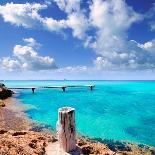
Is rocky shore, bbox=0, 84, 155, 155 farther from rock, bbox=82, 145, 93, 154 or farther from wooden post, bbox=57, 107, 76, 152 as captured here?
wooden post, bbox=57, 107, 76, 152

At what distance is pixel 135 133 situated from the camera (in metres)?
24.3

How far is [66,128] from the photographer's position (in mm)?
10961

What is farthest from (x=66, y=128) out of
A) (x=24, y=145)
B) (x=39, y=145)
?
(x=24, y=145)

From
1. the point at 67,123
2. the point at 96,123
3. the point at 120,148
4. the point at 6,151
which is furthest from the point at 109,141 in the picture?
the point at 6,151

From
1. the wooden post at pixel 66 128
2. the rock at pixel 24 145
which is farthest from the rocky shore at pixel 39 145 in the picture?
the wooden post at pixel 66 128

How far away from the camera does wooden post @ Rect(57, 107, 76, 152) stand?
10.9m

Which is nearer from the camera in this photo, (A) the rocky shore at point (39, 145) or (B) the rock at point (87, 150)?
(A) the rocky shore at point (39, 145)

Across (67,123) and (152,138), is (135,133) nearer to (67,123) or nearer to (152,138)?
(152,138)

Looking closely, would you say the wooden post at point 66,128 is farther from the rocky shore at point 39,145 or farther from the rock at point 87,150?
the rock at point 87,150

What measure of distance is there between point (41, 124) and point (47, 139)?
12.9 meters

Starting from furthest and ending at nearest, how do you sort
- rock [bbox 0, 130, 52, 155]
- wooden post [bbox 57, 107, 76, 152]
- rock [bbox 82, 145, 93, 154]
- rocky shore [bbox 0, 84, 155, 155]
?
1. rock [bbox 82, 145, 93, 154]
2. wooden post [bbox 57, 107, 76, 152]
3. rocky shore [bbox 0, 84, 155, 155]
4. rock [bbox 0, 130, 52, 155]

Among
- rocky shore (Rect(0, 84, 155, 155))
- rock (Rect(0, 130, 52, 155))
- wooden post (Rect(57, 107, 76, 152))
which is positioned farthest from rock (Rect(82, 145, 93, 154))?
rock (Rect(0, 130, 52, 155))

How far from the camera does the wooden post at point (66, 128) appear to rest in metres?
10.9

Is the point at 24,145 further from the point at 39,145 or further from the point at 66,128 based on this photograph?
the point at 66,128
